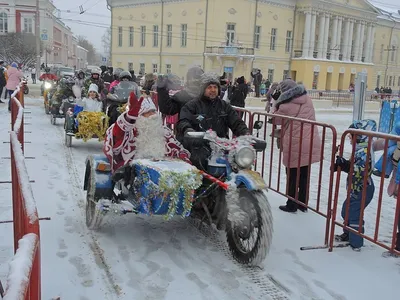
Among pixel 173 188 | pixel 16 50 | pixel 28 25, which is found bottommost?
pixel 173 188

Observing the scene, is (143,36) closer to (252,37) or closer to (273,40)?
(252,37)

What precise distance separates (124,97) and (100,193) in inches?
168

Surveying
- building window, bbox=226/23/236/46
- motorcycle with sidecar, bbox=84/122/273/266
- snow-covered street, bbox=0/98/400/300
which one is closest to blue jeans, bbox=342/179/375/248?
snow-covered street, bbox=0/98/400/300

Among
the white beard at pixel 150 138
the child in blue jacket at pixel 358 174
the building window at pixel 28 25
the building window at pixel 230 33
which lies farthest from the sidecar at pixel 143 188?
the building window at pixel 28 25

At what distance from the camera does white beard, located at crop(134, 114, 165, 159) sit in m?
4.51

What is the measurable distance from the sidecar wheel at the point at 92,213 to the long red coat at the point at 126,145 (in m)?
0.35

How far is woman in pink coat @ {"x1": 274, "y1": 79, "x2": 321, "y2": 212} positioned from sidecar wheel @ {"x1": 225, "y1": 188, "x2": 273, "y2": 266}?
1442 millimetres

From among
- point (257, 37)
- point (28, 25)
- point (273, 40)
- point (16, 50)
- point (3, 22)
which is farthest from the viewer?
point (28, 25)

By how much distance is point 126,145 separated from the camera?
186 inches

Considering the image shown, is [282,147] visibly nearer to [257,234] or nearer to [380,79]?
[257,234]

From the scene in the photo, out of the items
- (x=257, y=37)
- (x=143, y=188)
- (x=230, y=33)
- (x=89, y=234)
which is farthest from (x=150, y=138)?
(x=257, y=37)

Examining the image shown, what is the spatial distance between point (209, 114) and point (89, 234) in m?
1.74

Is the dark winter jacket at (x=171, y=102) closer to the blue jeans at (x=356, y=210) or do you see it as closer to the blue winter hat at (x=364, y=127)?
the blue winter hat at (x=364, y=127)

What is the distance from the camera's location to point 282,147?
5711mm
